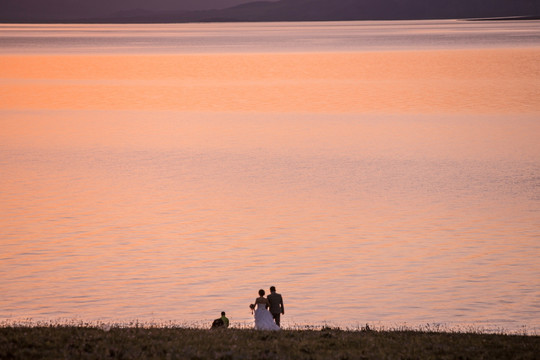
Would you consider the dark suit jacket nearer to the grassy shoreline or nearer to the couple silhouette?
the couple silhouette

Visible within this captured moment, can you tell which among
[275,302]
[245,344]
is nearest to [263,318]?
[275,302]

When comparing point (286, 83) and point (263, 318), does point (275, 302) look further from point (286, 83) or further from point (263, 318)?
point (286, 83)

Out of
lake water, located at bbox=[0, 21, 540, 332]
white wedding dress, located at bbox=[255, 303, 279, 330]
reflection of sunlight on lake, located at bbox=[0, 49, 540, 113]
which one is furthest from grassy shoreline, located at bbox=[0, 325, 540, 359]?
reflection of sunlight on lake, located at bbox=[0, 49, 540, 113]

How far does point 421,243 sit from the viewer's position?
34531 millimetres

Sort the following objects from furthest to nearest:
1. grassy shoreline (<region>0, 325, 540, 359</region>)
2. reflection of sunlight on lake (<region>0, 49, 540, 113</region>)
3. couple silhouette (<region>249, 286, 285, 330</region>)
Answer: reflection of sunlight on lake (<region>0, 49, 540, 113</region>) < couple silhouette (<region>249, 286, 285, 330</region>) < grassy shoreline (<region>0, 325, 540, 359</region>)

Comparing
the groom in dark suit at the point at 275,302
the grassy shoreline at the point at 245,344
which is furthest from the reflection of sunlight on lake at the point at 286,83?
the grassy shoreline at the point at 245,344

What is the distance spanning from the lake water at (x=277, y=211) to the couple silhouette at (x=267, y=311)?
7.59 feet

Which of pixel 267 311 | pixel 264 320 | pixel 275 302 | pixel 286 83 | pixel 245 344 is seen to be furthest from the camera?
pixel 286 83

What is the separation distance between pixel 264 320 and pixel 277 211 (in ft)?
58.6

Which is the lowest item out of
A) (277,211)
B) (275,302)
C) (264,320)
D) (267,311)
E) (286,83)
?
(264,320)

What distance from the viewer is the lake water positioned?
28.1 m

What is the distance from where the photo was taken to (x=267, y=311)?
22938 mm

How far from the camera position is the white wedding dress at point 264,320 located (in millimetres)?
22531

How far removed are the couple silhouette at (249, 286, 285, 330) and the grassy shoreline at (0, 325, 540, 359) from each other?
1763mm
